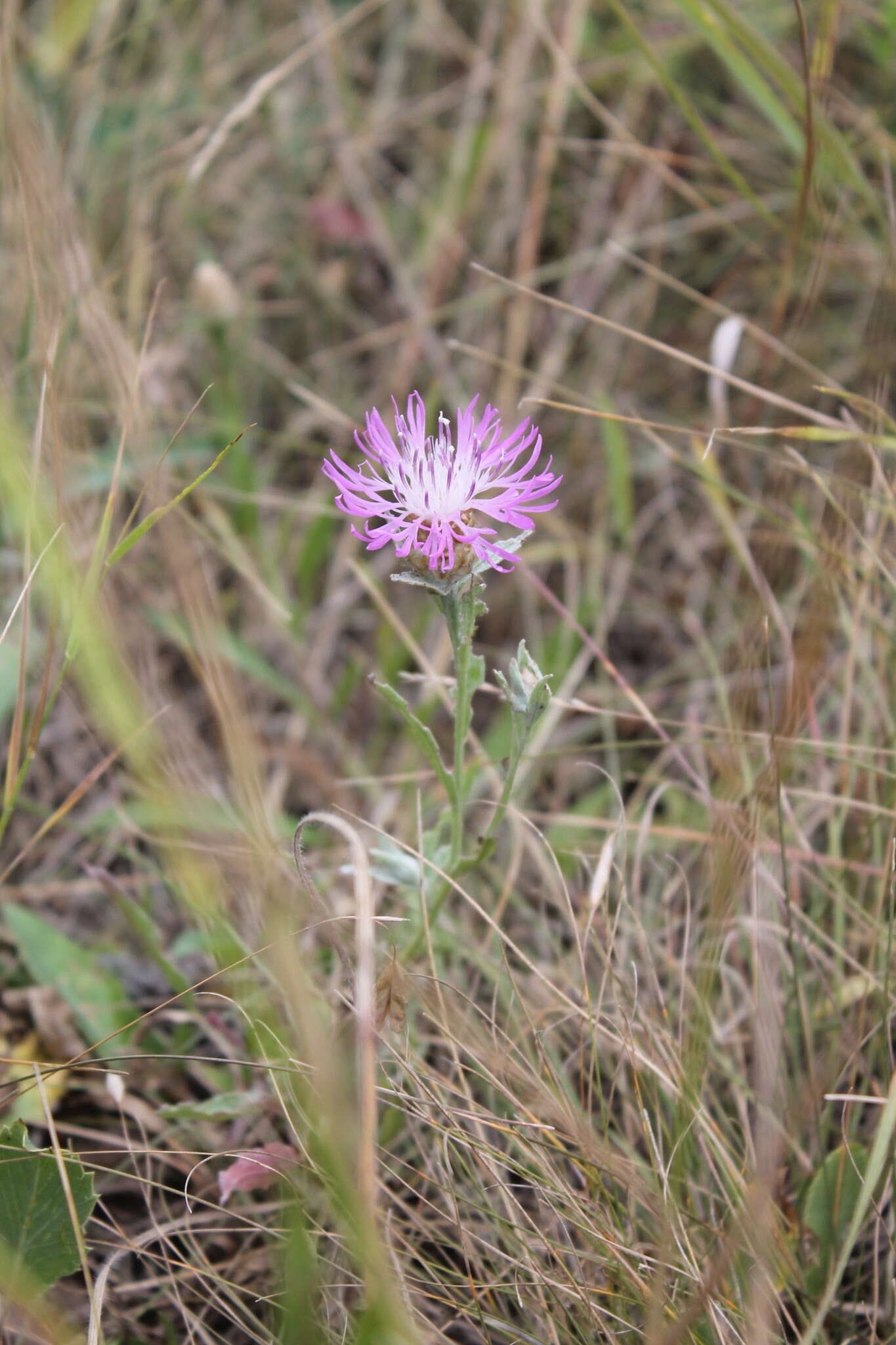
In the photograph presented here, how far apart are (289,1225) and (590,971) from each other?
1.78ft

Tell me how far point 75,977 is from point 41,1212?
16.3 inches

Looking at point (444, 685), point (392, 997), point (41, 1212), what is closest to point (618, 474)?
point (444, 685)

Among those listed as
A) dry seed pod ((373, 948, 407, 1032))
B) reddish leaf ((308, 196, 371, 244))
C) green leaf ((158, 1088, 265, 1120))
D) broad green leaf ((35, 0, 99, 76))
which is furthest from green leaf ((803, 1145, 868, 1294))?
broad green leaf ((35, 0, 99, 76))

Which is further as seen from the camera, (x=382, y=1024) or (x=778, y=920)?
(x=778, y=920)

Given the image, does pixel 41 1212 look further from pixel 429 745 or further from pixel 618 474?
pixel 618 474

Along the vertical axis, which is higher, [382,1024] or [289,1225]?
[382,1024]

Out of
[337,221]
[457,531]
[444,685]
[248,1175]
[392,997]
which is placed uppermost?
[337,221]

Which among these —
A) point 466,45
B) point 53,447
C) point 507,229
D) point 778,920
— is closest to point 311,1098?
point 778,920

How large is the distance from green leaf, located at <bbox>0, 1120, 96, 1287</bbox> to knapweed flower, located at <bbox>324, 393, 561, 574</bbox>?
0.67 metres

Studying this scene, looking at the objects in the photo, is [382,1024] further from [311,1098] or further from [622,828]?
[622,828]

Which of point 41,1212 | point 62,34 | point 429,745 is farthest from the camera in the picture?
point 62,34

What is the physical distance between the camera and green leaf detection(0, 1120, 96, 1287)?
100 centimetres

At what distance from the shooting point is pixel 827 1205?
112 cm

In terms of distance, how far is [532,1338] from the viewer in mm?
972
